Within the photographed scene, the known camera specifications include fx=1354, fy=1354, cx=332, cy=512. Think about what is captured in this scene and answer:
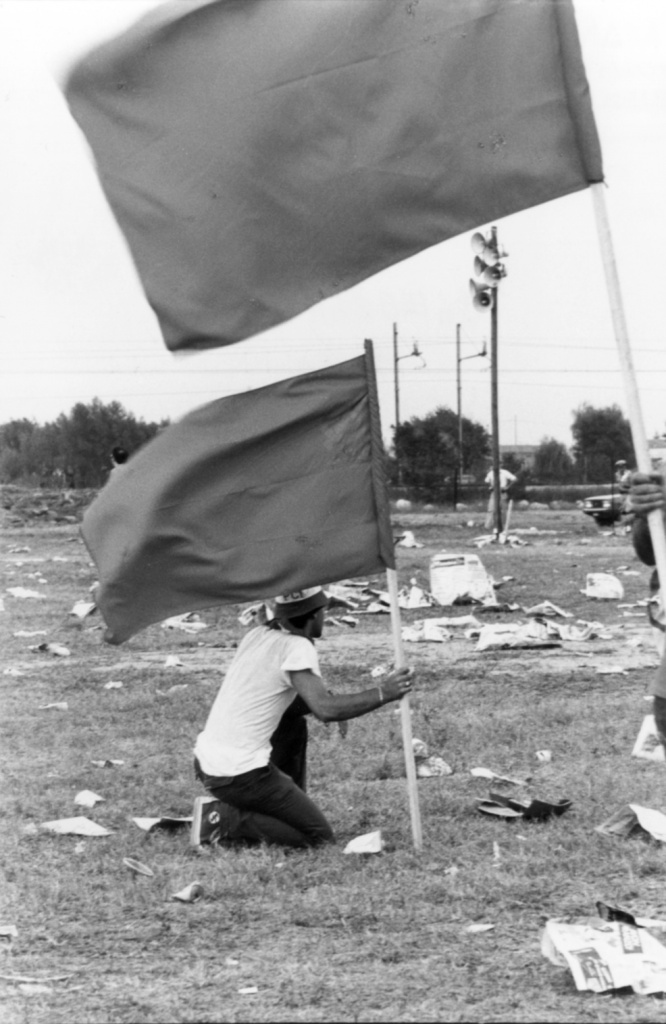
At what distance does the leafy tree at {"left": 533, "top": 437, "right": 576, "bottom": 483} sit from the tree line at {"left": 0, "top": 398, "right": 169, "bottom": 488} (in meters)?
23.3

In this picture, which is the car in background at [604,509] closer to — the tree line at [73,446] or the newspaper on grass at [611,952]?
the tree line at [73,446]

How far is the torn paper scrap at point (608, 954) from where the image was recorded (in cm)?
425

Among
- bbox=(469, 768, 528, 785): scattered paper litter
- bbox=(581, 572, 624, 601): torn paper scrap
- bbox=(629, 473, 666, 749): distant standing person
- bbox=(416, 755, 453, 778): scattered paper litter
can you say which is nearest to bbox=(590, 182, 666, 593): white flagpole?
bbox=(629, 473, 666, 749): distant standing person

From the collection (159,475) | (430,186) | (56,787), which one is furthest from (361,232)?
(56,787)

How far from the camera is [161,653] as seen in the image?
13.1m

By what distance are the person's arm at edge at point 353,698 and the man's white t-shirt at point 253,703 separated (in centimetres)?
14

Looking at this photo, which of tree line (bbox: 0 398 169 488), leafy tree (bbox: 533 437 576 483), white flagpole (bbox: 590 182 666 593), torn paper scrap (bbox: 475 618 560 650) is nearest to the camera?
white flagpole (bbox: 590 182 666 593)

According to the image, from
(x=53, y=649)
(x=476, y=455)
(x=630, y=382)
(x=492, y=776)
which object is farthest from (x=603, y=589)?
(x=476, y=455)

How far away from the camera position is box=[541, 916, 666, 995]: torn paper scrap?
4246mm

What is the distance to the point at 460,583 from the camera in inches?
659

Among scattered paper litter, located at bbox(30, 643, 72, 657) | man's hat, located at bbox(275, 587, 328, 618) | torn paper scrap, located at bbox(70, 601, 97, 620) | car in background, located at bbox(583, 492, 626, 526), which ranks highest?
car in background, located at bbox(583, 492, 626, 526)

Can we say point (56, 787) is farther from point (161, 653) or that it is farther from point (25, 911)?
point (161, 653)

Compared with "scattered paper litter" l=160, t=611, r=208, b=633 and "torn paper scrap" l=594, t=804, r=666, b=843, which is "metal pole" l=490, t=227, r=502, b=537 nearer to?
"scattered paper litter" l=160, t=611, r=208, b=633

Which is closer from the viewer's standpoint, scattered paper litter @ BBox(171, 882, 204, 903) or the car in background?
scattered paper litter @ BBox(171, 882, 204, 903)
